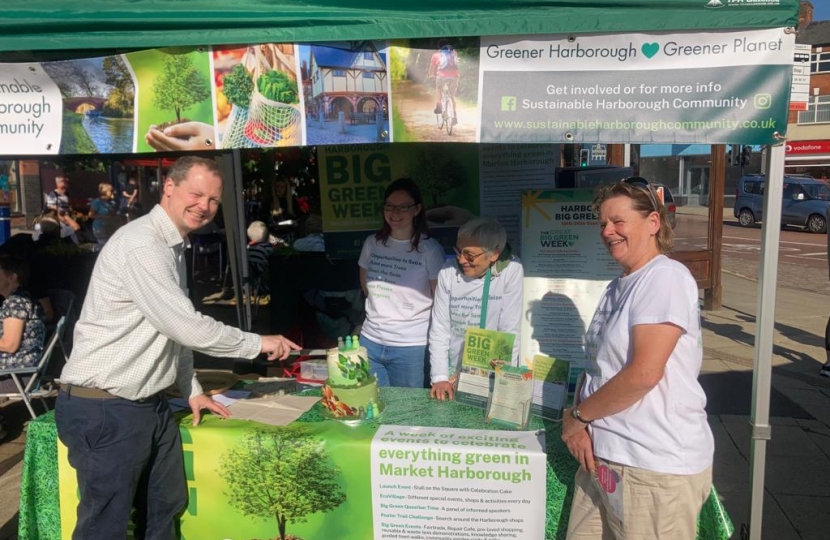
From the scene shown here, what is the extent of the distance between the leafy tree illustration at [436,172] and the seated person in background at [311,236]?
145 centimetres

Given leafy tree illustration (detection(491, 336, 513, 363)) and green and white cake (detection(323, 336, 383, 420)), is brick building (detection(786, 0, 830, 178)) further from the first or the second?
green and white cake (detection(323, 336, 383, 420))

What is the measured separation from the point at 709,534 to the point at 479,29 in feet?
6.51

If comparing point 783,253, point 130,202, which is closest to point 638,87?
point 130,202

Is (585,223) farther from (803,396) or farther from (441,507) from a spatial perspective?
(803,396)

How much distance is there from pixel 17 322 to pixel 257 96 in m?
2.87

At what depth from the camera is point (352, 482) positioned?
8.29ft

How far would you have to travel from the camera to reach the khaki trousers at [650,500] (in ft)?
6.54

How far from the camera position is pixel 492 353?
2.76 m

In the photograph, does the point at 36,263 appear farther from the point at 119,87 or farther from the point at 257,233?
the point at 119,87

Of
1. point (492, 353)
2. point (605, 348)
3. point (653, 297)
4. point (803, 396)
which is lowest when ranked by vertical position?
point (803, 396)

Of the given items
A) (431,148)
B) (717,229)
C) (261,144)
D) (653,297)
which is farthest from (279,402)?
(717,229)

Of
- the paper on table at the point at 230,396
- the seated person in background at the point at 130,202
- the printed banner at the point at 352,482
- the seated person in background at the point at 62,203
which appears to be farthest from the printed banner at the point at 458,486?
the seated person in background at the point at 130,202

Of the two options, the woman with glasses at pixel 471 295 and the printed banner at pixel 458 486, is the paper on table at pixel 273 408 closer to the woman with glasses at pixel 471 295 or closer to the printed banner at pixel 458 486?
the printed banner at pixel 458 486

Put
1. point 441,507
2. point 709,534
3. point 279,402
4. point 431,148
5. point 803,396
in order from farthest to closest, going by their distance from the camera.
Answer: point 803,396
point 431,148
point 279,402
point 441,507
point 709,534
